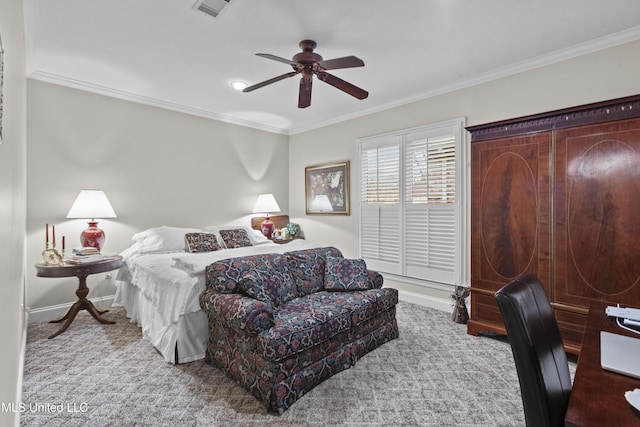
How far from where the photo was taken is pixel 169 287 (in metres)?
2.64

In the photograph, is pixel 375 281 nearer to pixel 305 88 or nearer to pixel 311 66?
pixel 305 88

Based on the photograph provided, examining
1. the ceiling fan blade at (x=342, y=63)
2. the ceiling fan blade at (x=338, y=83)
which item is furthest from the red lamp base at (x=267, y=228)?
the ceiling fan blade at (x=342, y=63)

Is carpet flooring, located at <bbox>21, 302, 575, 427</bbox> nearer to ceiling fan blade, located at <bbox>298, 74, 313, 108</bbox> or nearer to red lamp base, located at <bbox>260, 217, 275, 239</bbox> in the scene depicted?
ceiling fan blade, located at <bbox>298, 74, 313, 108</bbox>

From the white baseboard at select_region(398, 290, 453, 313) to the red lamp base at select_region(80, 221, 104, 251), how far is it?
3730mm

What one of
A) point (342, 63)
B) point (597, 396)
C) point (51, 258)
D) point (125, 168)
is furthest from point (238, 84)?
point (597, 396)

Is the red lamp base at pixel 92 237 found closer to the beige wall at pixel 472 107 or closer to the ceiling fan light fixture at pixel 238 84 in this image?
the ceiling fan light fixture at pixel 238 84

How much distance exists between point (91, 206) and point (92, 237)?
343mm

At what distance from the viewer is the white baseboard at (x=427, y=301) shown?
12.4 ft

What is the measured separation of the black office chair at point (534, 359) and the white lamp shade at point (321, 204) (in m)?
4.09

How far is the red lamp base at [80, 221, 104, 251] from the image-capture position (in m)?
3.43

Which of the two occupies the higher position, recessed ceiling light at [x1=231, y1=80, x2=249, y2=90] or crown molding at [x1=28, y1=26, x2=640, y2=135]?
recessed ceiling light at [x1=231, y1=80, x2=249, y2=90]

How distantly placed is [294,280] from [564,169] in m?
2.43

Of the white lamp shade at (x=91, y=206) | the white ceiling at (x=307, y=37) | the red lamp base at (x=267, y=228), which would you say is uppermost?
the white ceiling at (x=307, y=37)

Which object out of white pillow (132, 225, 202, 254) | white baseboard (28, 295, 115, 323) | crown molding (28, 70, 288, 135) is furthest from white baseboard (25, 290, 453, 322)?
crown molding (28, 70, 288, 135)
